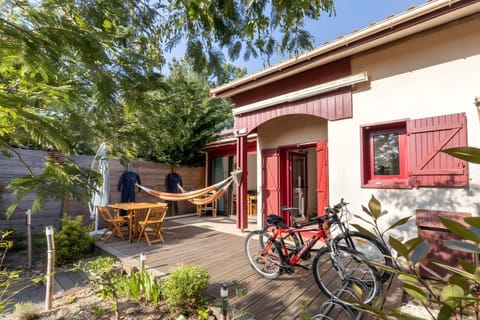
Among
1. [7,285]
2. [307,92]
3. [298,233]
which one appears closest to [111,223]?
[7,285]

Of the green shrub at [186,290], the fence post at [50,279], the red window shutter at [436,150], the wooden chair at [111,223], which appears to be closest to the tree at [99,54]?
the green shrub at [186,290]

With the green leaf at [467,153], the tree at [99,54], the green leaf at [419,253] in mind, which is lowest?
the green leaf at [419,253]

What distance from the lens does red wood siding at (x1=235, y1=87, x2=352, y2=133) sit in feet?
11.8

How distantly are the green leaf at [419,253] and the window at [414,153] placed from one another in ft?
9.11

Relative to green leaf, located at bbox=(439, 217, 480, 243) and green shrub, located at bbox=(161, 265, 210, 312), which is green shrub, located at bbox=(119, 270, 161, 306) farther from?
green leaf, located at bbox=(439, 217, 480, 243)

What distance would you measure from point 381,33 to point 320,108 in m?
1.24

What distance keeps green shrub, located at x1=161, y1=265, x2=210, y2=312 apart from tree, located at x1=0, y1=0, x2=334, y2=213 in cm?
125

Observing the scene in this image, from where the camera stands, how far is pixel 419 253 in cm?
62

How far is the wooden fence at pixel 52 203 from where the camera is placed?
4.39 meters

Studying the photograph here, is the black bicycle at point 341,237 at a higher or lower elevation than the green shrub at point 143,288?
higher

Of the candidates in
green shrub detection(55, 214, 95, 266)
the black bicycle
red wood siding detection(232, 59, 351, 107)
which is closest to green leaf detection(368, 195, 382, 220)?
the black bicycle

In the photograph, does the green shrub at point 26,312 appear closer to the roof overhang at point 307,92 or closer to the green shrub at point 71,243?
the green shrub at point 71,243

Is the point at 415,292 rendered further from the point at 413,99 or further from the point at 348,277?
the point at 413,99

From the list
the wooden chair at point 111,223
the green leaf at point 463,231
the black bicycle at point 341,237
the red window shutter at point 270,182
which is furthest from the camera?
the red window shutter at point 270,182
